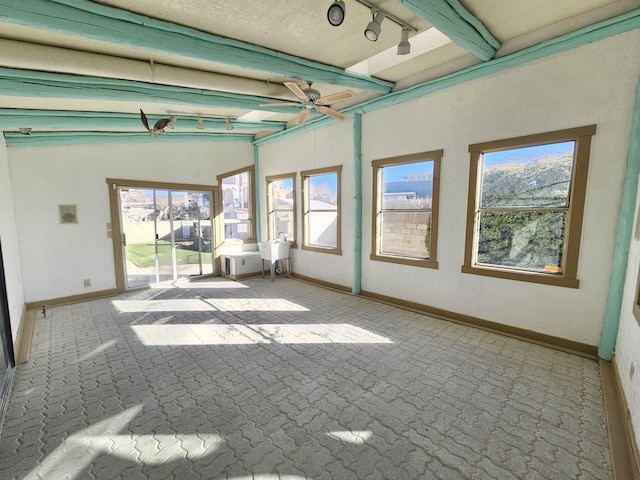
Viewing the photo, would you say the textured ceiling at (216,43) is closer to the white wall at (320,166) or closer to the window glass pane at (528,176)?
the window glass pane at (528,176)

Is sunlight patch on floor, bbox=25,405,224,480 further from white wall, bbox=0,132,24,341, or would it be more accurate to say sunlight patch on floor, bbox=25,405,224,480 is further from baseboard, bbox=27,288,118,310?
baseboard, bbox=27,288,118,310

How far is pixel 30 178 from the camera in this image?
479 cm

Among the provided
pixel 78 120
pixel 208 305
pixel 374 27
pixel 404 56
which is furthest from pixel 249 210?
pixel 374 27

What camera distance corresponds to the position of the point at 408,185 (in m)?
4.63

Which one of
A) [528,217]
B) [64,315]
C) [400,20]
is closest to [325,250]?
[528,217]

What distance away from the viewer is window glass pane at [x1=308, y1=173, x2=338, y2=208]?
5824mm

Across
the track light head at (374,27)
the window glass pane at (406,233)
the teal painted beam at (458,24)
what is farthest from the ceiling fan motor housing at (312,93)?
the window glass pane at (406,233)

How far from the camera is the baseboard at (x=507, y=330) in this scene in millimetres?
3160

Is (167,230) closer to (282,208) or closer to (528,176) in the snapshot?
(282,208)

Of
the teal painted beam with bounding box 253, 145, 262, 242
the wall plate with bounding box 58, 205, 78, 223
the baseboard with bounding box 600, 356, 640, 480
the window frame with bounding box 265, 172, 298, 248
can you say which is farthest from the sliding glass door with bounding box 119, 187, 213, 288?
the baseboard with bounding box 600, 356, 640, 480

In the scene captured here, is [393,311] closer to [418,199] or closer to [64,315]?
[418,199]

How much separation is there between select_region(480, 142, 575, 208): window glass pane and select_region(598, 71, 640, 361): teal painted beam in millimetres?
466

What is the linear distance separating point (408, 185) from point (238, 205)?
14.8ft

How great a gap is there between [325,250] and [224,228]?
2.79 meters
